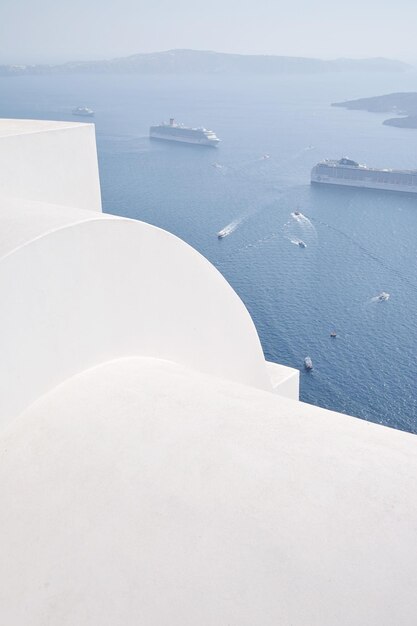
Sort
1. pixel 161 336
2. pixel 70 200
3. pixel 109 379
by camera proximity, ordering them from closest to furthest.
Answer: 1. pixel 109 379
2. pixel 161 336
3. pixel 70 200

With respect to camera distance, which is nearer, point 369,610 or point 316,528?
point 369,610

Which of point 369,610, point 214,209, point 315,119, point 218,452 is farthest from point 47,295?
point 315,119

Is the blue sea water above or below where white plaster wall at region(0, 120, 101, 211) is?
below

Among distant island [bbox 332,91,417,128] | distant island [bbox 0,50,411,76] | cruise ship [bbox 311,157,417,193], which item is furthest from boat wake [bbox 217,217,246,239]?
distant island [bbox 0,50,411,76]

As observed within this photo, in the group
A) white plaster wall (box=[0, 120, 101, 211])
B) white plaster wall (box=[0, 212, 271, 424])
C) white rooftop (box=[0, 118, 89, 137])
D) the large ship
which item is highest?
white rooftop (box=[0, 118, 89, 137])

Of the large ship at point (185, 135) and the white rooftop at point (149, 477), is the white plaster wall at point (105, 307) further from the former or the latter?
the large ship at point (185, 135)

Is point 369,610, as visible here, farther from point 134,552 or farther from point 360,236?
point 360,236

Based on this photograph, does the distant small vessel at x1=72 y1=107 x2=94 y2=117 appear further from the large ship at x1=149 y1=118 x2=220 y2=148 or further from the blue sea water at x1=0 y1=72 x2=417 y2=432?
the large ship at x1=149 y1=118 x2=220 y2=148
